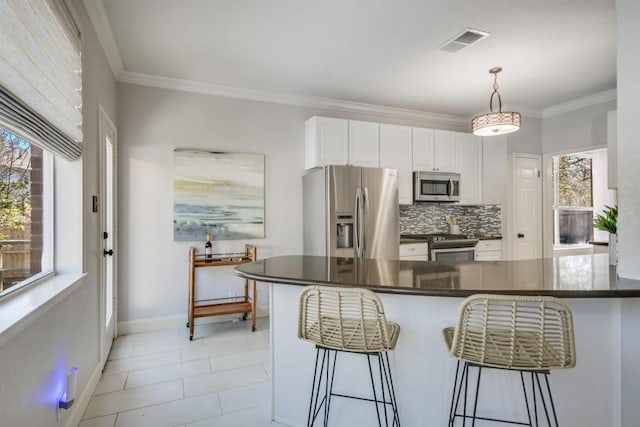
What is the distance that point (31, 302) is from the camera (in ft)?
4.59

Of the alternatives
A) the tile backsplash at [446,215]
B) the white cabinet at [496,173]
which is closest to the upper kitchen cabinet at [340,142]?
the tile backsplash at [446,215]

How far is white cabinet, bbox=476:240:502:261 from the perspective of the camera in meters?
4.58

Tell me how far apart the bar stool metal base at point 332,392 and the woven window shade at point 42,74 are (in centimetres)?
153

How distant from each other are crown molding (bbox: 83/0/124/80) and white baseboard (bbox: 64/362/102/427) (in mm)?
2384

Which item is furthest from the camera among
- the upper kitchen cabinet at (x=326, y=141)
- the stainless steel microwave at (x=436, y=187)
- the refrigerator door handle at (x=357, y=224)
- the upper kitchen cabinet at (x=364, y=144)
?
the stainless steel microwave at (x=436, y=187)

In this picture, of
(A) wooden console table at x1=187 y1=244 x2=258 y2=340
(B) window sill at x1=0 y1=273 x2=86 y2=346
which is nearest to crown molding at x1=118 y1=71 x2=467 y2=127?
(A) wooden console table at x1=187 y1=244 x2=258 y2=340

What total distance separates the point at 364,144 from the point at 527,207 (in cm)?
258

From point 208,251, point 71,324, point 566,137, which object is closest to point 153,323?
point 208,251

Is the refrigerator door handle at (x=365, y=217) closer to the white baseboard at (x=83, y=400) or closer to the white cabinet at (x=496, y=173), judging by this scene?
the white cabinet at (x=496, y=173)

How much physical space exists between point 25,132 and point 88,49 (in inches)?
49.3

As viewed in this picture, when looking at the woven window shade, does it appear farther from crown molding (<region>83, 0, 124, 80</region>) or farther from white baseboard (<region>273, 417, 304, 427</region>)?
white baseboard (<region>273, 417, 304, 427</region>)

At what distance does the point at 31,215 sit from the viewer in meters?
1.69

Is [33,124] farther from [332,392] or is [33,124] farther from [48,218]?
[332,392]

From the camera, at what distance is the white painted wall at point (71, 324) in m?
1.29
